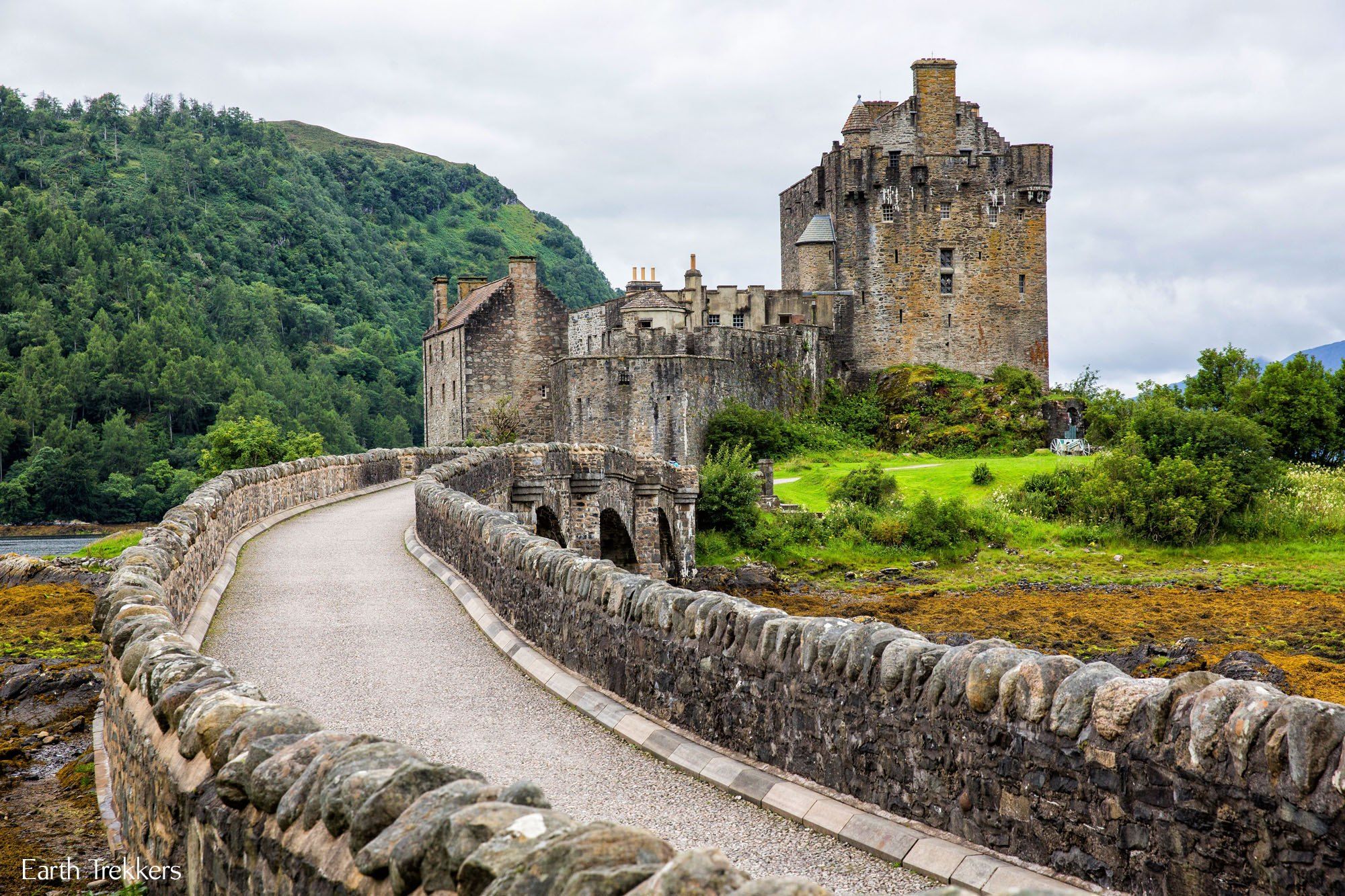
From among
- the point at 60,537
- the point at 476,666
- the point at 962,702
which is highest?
the point at 962,702

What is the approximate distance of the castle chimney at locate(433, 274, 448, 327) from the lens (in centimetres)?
5844

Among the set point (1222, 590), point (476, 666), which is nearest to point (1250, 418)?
point (1222, 590)

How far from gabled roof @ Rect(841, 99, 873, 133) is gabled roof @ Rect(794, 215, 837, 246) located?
4.03m

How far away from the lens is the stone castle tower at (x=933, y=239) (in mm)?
55375

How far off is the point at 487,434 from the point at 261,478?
3029 cm

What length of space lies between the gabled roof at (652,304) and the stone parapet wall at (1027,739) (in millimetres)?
42368

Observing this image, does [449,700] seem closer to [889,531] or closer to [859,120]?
[889,531]

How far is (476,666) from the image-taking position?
1032 centimetres

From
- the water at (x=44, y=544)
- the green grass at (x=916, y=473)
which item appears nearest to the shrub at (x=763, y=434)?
the green grass at (x=916, y=473)

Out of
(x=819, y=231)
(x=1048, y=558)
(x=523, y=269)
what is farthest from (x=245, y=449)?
(x=819, y=231)

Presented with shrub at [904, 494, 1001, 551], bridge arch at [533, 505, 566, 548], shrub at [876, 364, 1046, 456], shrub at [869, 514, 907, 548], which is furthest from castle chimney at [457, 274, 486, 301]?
bridge arch at [533, 505, 566, 548]

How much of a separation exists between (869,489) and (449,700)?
31.4 m

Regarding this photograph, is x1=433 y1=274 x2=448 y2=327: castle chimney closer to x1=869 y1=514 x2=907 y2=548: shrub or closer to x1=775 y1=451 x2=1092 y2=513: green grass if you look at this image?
x1=775 y1=451 x2=1092 y2=513: green grass

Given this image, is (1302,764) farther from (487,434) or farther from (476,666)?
(487,434)
